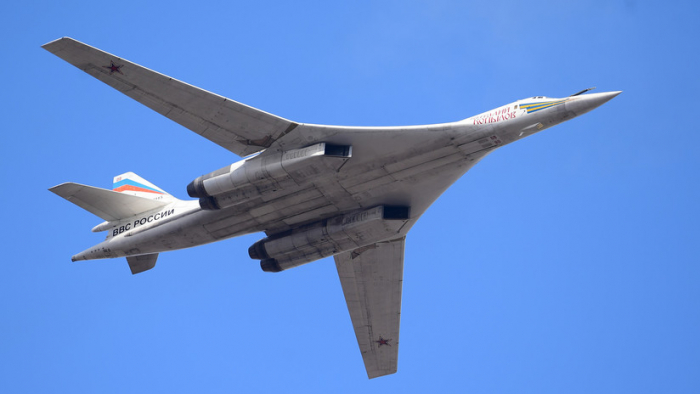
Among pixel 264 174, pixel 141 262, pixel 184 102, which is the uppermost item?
pixel 184 102

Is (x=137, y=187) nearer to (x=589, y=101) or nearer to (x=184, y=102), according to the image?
(x=184, y=102)

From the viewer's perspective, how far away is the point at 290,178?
31.3 metres

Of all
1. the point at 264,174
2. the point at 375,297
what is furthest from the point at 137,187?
the point at 375,297

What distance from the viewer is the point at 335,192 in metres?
32.5

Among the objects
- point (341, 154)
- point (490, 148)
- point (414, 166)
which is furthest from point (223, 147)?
point (490, 148)

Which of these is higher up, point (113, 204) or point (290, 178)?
point (113, 204)

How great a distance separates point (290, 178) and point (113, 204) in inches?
373

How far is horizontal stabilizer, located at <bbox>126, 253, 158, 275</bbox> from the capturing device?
3841 cm

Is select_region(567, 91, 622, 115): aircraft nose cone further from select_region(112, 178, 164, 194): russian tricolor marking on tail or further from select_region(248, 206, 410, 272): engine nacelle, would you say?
select_region(112, 178, 164, 194): russian tricolor marking on tail

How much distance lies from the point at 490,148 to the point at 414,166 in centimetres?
281

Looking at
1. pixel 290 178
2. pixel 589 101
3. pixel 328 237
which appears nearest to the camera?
pixel 589 101

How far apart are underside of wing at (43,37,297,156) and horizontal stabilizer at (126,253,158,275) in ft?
28.6

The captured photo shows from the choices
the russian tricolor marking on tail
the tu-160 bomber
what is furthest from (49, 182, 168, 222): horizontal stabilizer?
the russian tricolor marking on tail

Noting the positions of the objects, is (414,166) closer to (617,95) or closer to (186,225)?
(617,95)
